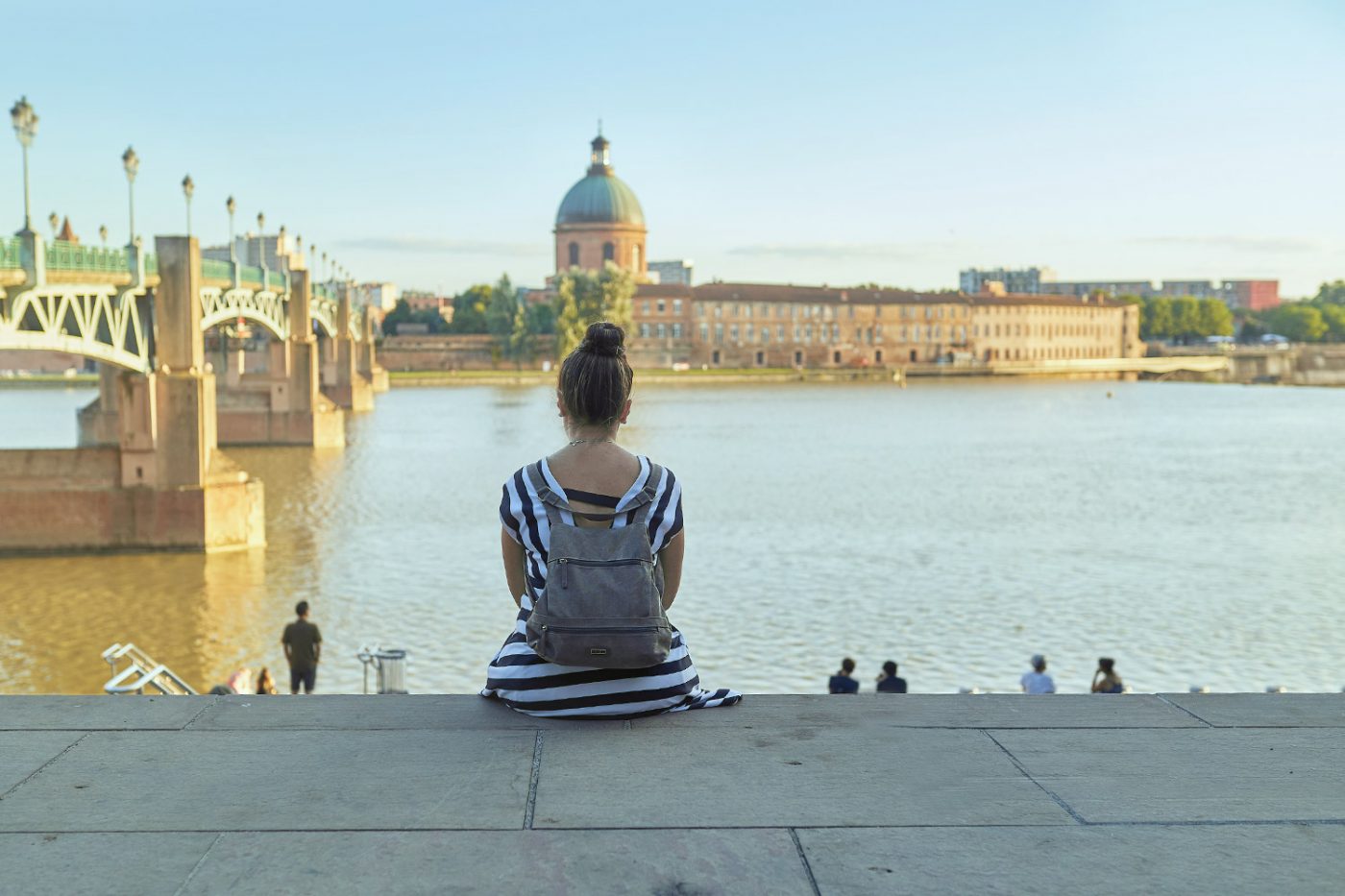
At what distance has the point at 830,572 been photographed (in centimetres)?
2536

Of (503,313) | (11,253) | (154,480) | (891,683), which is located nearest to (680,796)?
(891,683)

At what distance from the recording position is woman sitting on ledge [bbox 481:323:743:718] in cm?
409

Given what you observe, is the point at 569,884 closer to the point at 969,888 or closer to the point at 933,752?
the point at 969,888

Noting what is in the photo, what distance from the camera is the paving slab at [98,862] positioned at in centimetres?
299

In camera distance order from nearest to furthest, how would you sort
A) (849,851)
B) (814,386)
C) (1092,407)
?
(849,851) < (1092,407) < (814,386)

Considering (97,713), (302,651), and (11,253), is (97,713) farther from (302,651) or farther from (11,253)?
(11,253)

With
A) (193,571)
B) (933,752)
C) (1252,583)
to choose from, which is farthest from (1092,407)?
(933,752)

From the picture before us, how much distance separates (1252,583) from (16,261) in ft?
68.8

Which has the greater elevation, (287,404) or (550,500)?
(550,500)

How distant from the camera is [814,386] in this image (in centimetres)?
11906

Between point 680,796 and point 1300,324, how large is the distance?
18467 centimetres

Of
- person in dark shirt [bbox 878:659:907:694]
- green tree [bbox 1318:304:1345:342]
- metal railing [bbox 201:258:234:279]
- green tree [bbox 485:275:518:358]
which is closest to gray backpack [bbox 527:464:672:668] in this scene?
person in dark shirt [bbox 878:659:907:694]

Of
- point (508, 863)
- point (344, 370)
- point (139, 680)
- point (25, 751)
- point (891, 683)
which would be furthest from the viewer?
point (344, 370)

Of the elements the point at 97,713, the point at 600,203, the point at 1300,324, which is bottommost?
the point at 97,713
